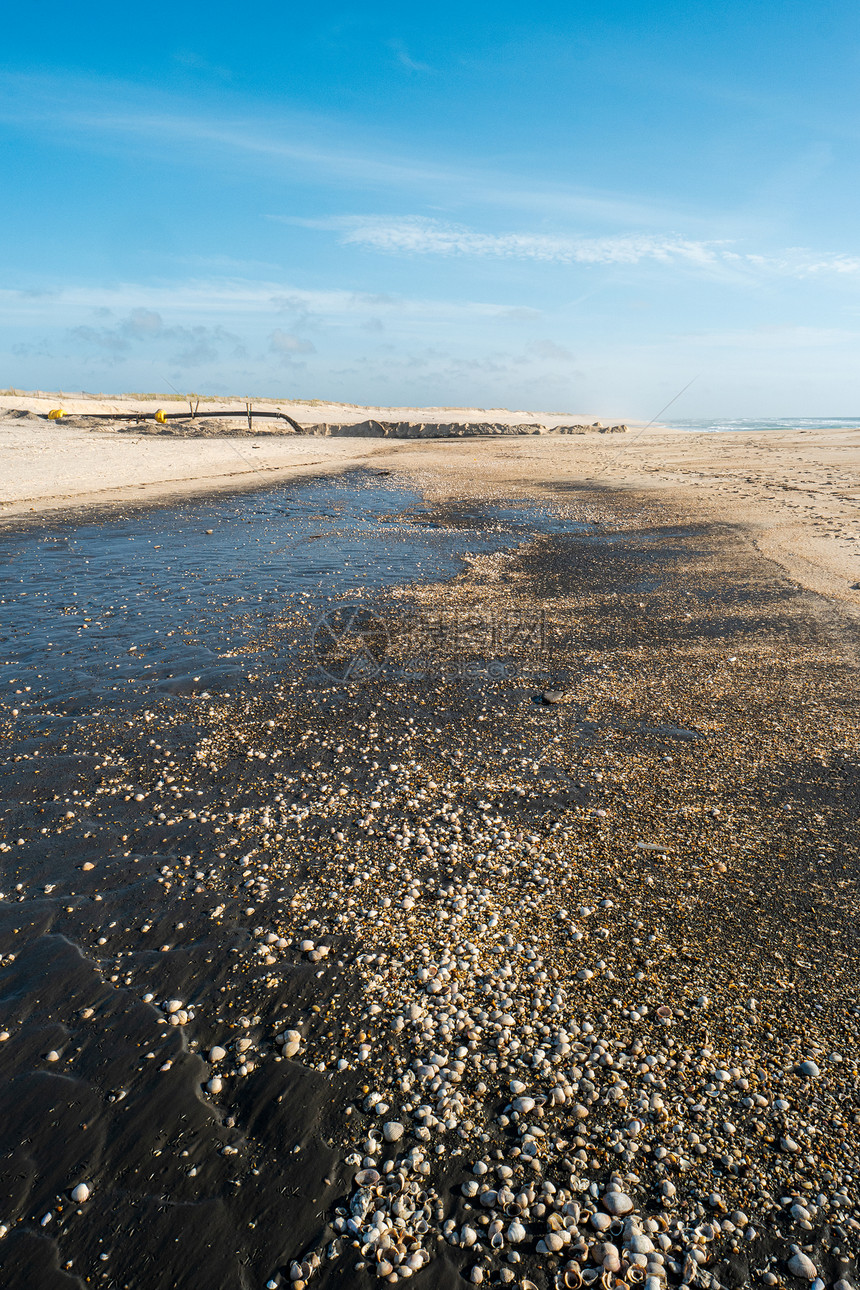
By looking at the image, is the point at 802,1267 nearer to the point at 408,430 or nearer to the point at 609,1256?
the point at 609,1256

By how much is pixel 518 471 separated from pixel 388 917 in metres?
30.4

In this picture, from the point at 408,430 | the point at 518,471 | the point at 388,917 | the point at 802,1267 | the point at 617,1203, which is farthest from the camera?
the point at 408,430

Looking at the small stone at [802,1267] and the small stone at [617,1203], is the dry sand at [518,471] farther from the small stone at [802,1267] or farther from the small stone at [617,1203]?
the small stone at [617,1203]

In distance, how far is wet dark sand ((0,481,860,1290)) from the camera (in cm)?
315

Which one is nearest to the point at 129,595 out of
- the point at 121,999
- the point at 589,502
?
the point at 121,999

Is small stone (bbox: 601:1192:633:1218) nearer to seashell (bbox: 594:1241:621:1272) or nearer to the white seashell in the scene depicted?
the white seashell

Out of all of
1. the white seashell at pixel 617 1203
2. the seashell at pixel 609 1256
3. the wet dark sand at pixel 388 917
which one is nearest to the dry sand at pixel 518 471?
the wet dark sand at pixel 388 917

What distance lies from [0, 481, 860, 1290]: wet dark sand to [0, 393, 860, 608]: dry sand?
7352 mm

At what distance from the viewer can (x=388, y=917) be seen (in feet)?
15.6

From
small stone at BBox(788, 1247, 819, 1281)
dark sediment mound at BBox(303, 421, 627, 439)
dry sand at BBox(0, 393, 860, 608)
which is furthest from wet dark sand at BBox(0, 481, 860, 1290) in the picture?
dark sediment mound at BBox(303, 421, 627, 439)

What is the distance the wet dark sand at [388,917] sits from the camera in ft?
10.3

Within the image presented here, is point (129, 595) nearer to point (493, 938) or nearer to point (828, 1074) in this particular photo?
point (493, 938)

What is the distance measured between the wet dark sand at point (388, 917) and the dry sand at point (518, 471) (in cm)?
735

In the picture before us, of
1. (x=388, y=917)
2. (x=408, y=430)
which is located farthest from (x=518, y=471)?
(x=388, y=917)
